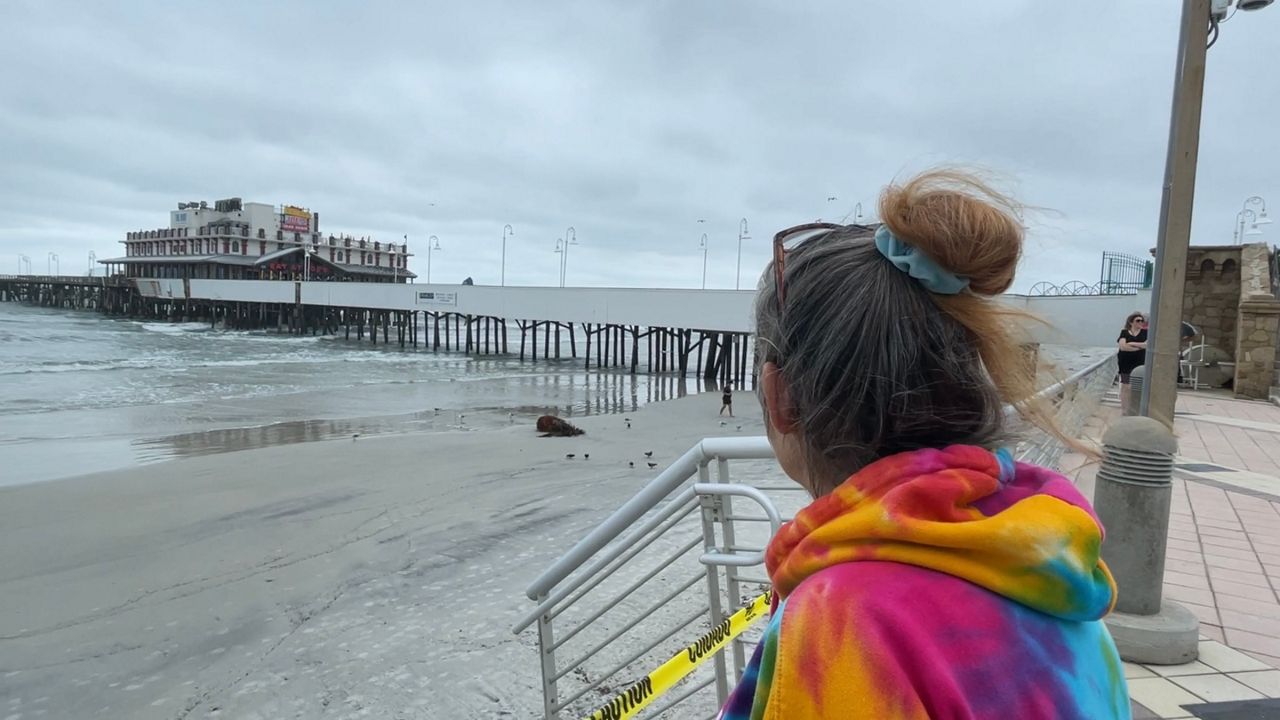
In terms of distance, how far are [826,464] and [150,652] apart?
223 inches

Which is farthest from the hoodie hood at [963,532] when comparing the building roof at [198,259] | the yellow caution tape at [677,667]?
the building roof at [198,259]

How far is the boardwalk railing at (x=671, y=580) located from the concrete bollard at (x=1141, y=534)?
0.28 m

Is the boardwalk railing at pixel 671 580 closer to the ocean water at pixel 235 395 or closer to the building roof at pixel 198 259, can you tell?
the ocean water at pixel 235 395

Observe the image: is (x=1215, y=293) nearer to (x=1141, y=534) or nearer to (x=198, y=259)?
(x=1141, y=534)

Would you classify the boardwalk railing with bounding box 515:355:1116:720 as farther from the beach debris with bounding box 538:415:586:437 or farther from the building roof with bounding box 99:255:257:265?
the building roof with bounding box 99:255:257:265

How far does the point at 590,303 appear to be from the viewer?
36.7 meters

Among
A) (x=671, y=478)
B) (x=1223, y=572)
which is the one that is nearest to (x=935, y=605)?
(x=671, y=478)

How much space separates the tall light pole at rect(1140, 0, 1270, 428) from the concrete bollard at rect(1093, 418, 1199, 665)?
969 mm

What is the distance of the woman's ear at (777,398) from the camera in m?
0.91

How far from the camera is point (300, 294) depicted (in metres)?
54.0

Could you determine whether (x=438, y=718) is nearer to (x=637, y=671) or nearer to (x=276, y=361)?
(x=637, y=671)

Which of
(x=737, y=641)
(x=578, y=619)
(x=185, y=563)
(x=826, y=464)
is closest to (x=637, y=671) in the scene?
(x=578, y=619)

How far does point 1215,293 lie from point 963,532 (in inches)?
800

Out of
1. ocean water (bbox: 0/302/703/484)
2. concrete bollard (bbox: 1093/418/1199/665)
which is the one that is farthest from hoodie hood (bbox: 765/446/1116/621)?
ocean water (bbox: 0/302/703/484)
